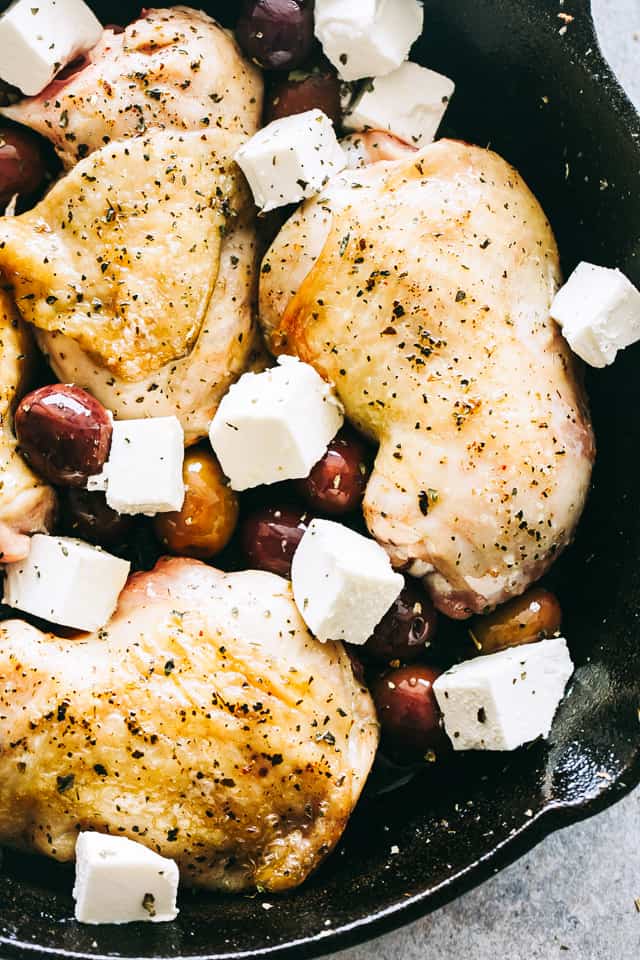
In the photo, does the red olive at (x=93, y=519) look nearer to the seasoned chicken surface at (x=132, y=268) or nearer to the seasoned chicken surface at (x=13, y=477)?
the seasoned chicken surface at (x=13, y=477)

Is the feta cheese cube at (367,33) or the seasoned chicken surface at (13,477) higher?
the feta cheese cube at (367,33)

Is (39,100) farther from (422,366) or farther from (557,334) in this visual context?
(557,334)

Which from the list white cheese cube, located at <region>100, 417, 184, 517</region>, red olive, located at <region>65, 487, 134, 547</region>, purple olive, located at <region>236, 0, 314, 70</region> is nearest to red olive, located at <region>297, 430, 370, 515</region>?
white cheese cube, located at <region>100, 417, 184, 517</region>

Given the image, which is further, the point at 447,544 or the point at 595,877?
the point at 595,877

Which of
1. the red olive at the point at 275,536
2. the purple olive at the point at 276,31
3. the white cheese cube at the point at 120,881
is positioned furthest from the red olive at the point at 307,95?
the white cheese cube at the point at 120,881

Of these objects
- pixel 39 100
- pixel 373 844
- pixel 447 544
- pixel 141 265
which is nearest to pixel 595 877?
pixel 373 844

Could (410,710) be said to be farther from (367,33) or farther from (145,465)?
(367,33)

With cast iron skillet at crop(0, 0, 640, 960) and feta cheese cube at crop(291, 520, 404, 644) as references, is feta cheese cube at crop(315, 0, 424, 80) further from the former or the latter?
feta cheese cube at crop(291, 520, 404, 644)
